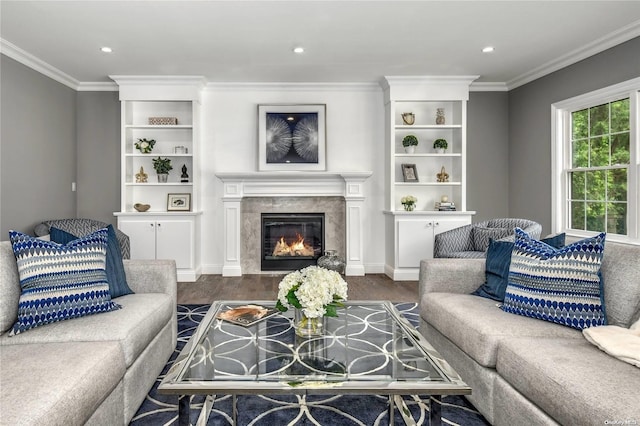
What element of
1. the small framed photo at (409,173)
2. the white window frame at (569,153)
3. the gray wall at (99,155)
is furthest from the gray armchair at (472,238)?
the gray wall at (99,155)

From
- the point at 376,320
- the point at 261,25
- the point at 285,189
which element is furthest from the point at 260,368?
the point at 285,189

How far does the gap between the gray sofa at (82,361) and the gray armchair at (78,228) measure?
2076 millimetres

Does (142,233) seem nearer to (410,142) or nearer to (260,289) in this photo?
(260,289)

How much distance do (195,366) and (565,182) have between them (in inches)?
187

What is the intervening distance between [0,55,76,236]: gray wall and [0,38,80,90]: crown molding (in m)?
0.05

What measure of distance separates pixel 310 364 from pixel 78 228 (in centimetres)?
409

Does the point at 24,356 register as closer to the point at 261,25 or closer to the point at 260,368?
the point at 260,368

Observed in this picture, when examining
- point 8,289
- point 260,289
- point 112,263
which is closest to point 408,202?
point 260,289

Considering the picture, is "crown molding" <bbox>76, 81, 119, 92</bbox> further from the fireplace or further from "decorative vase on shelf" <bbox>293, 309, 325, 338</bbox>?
"decorative vase on shelf" <bbox>293, 309, 325, 338</bbox>

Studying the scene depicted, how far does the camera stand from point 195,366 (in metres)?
1.49

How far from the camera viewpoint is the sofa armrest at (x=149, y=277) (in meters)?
2.53

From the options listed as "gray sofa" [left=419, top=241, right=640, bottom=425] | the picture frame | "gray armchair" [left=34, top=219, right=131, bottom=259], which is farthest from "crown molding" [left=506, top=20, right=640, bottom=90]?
"gray armchair" [left=34, top=219, right=131, bottom=259]

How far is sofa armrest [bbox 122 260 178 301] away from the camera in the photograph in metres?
2.53

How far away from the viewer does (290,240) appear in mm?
5625
